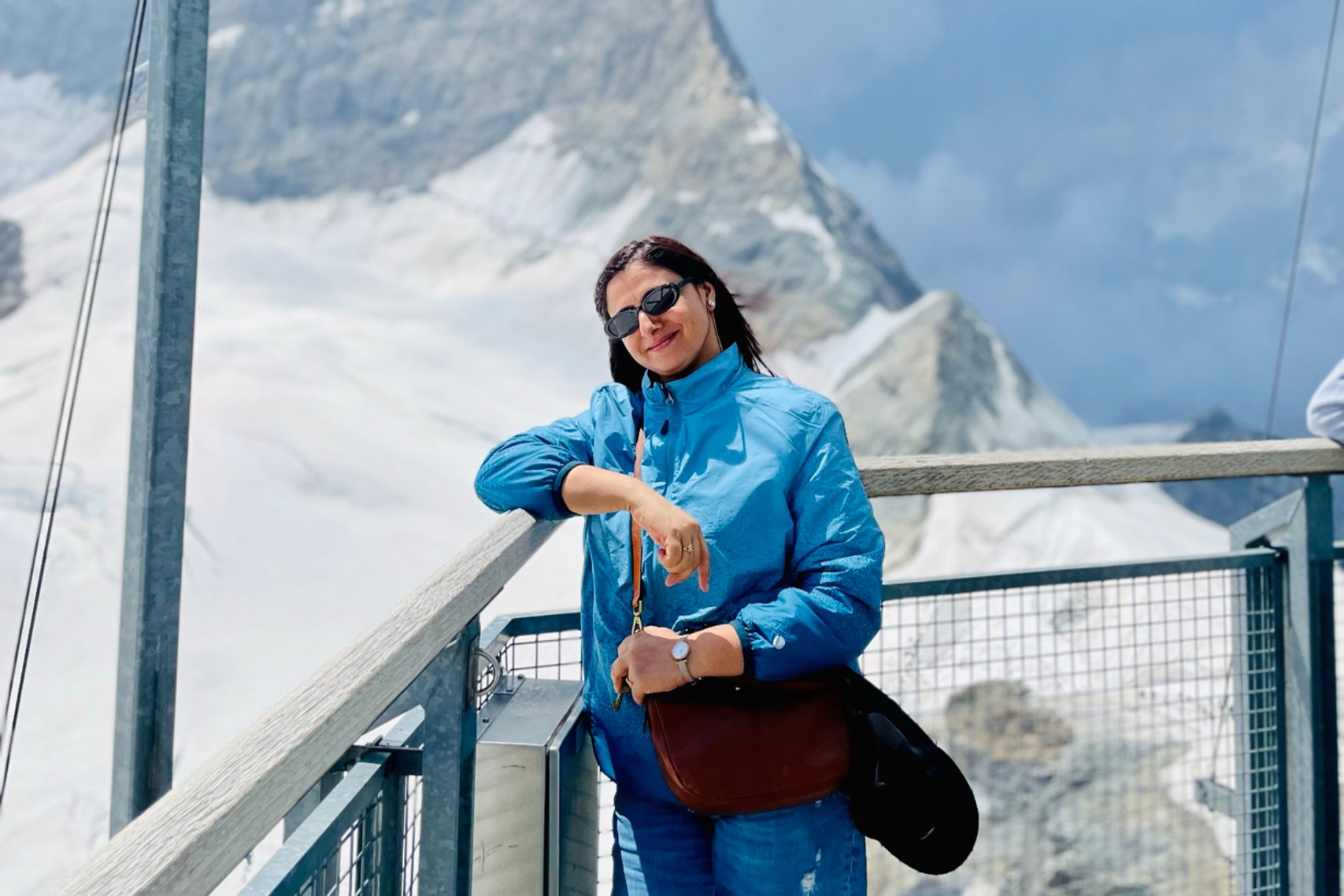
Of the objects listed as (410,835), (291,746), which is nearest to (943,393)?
(410,835)

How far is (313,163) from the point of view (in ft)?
62.0

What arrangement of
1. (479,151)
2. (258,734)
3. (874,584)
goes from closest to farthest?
(258,734), (874,584), (479,151)

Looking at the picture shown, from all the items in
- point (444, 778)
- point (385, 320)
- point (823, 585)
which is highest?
point (385, 320)

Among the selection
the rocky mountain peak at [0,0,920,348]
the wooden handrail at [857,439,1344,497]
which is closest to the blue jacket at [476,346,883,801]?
the wooden handrail at [857,439,1344,497]

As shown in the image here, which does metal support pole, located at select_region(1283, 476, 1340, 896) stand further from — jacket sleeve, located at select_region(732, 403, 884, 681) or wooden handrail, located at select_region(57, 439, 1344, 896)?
wooden handrail, located at select_region(57, 439, 1344, 896)

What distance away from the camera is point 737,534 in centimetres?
107

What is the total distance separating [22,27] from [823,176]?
1528 centimetres

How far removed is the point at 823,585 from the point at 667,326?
331 millimetres

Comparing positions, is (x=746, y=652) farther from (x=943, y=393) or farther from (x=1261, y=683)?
(x=943, y=393)

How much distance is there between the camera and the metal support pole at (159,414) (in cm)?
120

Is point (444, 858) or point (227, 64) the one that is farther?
point (227, 64)

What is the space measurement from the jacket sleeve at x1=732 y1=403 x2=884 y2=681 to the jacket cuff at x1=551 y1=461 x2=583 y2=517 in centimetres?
20

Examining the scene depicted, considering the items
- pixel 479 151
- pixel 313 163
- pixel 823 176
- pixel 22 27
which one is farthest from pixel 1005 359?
pixel 22 27

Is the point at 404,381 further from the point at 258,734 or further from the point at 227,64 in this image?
the point at 258,734
